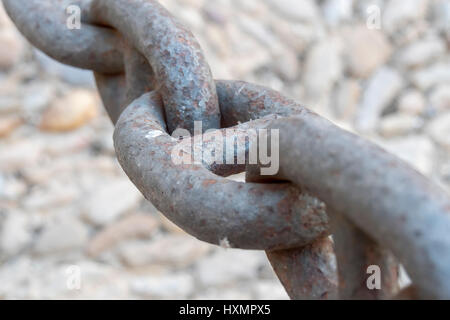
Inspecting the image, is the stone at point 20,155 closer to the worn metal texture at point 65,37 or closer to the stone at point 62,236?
the stone at point 62,236

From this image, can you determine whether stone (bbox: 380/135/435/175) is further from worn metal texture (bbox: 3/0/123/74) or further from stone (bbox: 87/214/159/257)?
worn metal texture (bbox: 3/0/123/74)

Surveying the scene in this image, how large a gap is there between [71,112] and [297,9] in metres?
1.26

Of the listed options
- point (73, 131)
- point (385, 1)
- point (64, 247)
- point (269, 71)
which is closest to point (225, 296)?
point (64, 247)

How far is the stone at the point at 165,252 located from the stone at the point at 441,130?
1.22m

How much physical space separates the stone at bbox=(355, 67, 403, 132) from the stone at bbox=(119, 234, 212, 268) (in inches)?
41.4

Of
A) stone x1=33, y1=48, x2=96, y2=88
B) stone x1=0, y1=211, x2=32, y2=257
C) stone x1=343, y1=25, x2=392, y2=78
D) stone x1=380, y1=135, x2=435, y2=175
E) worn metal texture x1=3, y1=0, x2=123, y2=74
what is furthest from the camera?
stone x1=343, y1=25, x2=392, y2=78

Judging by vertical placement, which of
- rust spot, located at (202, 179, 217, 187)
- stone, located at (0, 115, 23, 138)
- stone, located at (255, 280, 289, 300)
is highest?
rust spot, located at (202, 179, 217, 187)

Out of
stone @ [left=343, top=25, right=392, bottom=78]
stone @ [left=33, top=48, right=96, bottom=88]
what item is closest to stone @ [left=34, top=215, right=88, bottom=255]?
stone @ [left=33, top=48, right=96, bottom=88]

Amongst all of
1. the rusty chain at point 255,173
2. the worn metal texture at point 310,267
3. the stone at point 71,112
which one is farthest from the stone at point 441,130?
the worn metal texture at point 310,267

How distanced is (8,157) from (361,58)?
170cm

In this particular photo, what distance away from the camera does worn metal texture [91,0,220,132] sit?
1.74 feet

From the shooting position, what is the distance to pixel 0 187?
232 centimetres

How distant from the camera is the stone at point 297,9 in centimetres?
306
